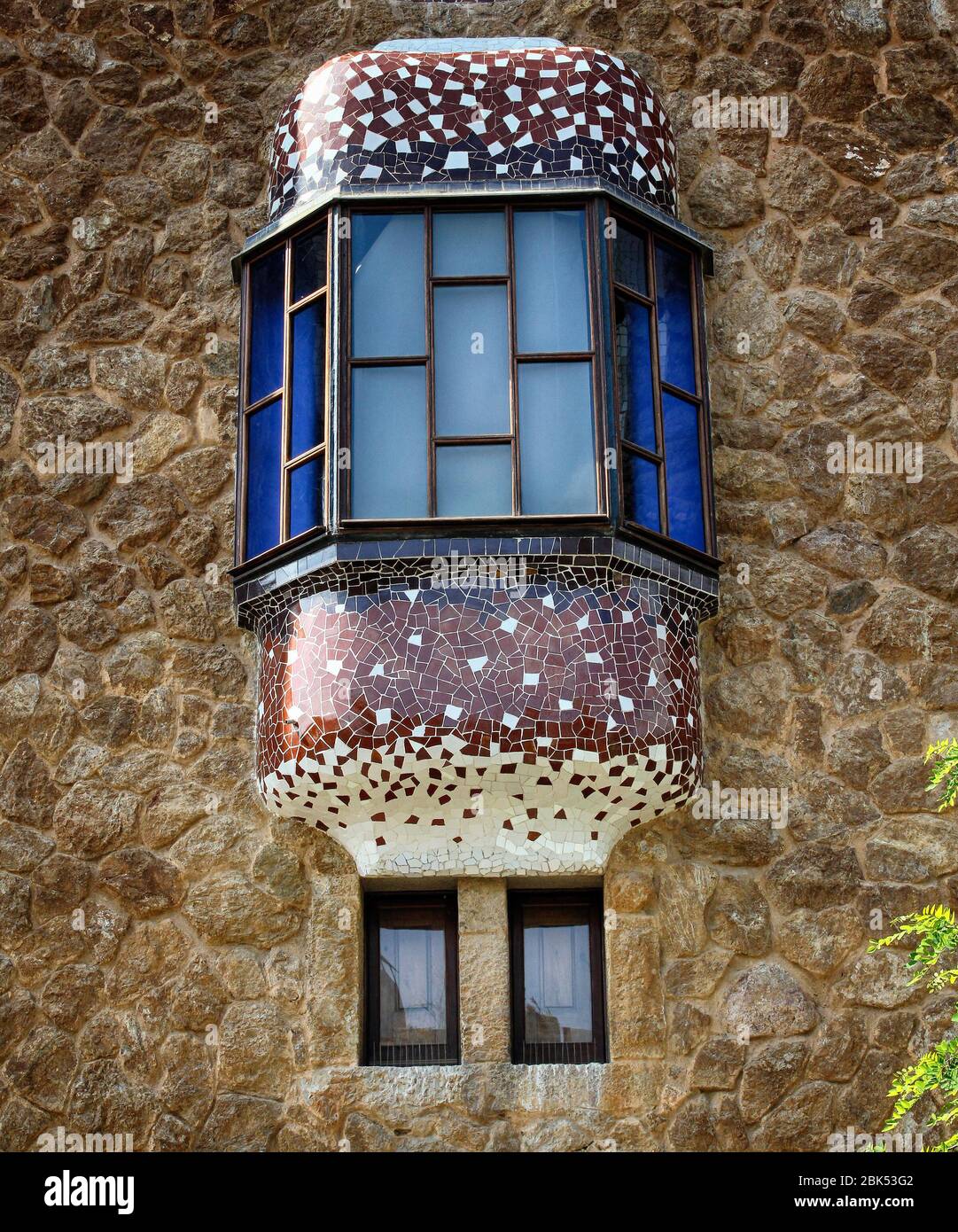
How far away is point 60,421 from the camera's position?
9.36 m

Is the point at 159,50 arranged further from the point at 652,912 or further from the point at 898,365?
the point at 652,912

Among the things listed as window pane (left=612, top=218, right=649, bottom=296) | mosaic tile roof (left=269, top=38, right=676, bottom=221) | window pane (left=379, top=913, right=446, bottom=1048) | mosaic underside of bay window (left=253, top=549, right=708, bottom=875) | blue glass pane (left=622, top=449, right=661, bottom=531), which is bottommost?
window pane (left=379, top=913, right=446, bottom=1048)

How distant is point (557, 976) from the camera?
8586 mm

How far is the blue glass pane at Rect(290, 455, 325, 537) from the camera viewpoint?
850 centimetres

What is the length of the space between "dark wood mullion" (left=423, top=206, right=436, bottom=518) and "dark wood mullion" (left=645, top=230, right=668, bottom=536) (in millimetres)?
1042

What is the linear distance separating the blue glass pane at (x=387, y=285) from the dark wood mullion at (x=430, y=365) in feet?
0.12

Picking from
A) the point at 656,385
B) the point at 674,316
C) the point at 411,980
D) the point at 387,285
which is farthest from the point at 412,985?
the point at 674,316

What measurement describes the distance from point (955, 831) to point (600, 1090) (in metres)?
2.01

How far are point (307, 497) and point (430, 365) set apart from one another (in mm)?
814

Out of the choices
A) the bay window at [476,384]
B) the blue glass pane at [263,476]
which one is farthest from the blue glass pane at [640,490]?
the blue glass pane at [263,476]

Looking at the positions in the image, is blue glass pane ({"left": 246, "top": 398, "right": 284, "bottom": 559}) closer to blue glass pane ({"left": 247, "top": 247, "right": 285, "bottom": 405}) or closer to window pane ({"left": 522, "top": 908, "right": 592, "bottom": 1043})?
blue glass pane ({"left": 247, "top": 247, "right": 285, "bottom": 405})

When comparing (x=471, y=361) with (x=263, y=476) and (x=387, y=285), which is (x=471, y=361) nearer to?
(x=387, y=285)

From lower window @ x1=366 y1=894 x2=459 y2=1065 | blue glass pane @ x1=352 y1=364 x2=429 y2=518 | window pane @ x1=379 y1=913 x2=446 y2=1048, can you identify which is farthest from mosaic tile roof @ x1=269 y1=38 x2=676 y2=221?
window pane @ x1=379 y1=913 x2=446 y2=1048

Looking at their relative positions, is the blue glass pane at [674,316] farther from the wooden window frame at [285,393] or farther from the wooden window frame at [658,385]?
the wooden window frame at [285,393]
